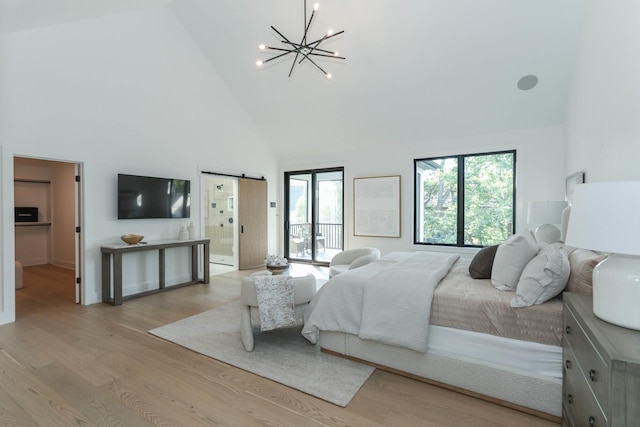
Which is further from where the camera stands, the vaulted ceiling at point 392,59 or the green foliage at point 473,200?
the green foliage at point 473,200

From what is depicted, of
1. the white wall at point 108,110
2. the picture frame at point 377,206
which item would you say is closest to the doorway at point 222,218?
the white wall at point 108,110

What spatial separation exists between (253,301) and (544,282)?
7.22 ft

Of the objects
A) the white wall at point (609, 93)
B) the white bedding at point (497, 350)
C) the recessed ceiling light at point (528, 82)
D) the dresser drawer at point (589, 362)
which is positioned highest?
the recessed ceiling light at point (528, 82)

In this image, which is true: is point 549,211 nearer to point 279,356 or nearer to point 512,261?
point 512,261

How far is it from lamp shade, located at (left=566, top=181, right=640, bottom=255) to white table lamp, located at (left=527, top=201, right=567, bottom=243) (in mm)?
2670

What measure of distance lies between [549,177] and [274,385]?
4.92m

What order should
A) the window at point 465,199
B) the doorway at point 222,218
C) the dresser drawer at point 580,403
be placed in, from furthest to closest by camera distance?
the doorway at point 222,218 → the window at point 465,199 → the dresser drawer at point 580,403

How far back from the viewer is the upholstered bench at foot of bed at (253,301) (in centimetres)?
276

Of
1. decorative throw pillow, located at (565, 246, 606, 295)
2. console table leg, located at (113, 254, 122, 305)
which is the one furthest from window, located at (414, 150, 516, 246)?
console table leg, located at (113, 254, 122, 305)

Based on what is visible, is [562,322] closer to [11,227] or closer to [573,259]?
[573,259]

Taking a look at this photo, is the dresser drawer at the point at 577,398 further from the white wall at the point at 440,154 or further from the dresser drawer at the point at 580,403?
the white wall at the point at 440,154

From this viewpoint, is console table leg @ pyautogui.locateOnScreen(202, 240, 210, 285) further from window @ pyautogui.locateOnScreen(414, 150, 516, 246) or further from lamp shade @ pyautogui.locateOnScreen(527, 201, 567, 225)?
lamp shade @ pyautogui.locateOnScreen(527, 201, 567, 225)

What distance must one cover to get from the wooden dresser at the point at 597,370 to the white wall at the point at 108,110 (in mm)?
5089

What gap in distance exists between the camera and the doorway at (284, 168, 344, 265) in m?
6.96
